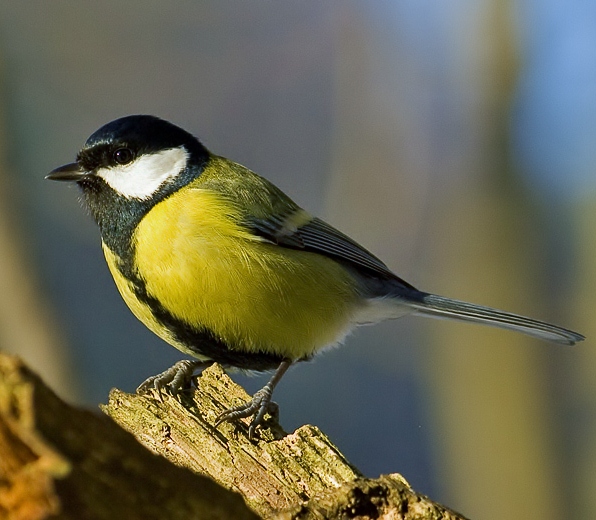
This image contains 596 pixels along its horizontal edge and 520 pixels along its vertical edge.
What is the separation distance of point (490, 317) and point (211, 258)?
1.25m

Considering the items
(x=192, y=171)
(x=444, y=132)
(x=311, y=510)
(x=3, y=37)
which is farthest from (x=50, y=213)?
(x=311, y=510)

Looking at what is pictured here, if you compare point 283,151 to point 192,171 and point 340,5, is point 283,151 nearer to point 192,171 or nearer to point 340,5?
point 340,5

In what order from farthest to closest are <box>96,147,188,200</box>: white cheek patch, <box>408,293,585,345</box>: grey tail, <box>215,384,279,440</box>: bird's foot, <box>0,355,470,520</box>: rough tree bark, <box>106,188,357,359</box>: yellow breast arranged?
1. <box>408,293,585,345</box>: grey tail
2. <box>96,147,188,200</box>: white cheek patch
3. <box>106,188,357,359</box>: yellow breast
4. <box>215,384,279,440</box>: bird's foot
5. <box>0,355,470,520</box>: rough tree bark

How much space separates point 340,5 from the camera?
6332mm

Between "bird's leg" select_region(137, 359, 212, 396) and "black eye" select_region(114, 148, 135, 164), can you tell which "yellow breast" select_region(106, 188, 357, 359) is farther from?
"black eye" select_region(114, 148, 135, 164)

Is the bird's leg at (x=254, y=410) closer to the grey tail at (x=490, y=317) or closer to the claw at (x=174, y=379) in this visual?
the claw at (x=174, y=379)

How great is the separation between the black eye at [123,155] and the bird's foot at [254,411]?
930 mm

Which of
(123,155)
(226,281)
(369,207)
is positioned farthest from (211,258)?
(369,207)

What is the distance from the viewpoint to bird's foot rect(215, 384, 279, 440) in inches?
91.2

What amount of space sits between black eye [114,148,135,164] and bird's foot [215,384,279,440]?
930 mm

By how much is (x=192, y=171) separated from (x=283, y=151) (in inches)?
160

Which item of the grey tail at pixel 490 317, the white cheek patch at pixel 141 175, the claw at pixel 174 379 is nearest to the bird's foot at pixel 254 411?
the claw at pixel 174 379

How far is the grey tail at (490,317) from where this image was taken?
3.14 m

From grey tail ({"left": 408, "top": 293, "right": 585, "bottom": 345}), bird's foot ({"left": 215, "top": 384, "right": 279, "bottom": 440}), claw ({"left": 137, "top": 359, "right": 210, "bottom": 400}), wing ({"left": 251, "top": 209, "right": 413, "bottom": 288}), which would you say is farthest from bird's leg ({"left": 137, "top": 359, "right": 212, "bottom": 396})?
grey tail ({"left": 408, "top": 293, "right": 585, "bottom": 345})
